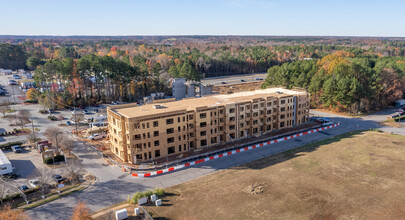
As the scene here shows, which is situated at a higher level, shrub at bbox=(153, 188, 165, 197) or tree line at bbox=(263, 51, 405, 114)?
tree line at bbox=(263, 51, 405, 114)

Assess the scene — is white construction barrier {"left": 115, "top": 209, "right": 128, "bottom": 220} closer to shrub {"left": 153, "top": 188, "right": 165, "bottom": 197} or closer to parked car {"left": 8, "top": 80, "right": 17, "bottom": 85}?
shrub {"left": 153, "top": 188, "right": 165, "bottom": 197}

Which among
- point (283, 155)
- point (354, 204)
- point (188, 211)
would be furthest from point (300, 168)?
point (188, 211)

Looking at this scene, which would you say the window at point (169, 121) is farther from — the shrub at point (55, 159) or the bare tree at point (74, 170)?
the shrub at point (55, 159)

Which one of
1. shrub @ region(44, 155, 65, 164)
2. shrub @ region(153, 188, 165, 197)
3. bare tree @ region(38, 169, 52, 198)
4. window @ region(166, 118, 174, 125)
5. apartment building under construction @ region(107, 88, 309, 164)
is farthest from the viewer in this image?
window @ region(166, 118, 174, 125)

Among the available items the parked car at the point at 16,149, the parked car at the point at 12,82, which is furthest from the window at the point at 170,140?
the parked car at the point at 12,82

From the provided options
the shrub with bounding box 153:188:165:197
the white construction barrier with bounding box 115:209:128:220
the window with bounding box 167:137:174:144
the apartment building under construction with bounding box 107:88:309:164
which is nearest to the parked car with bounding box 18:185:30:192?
the apartment building under construction with bounding box 107:88:309:164
